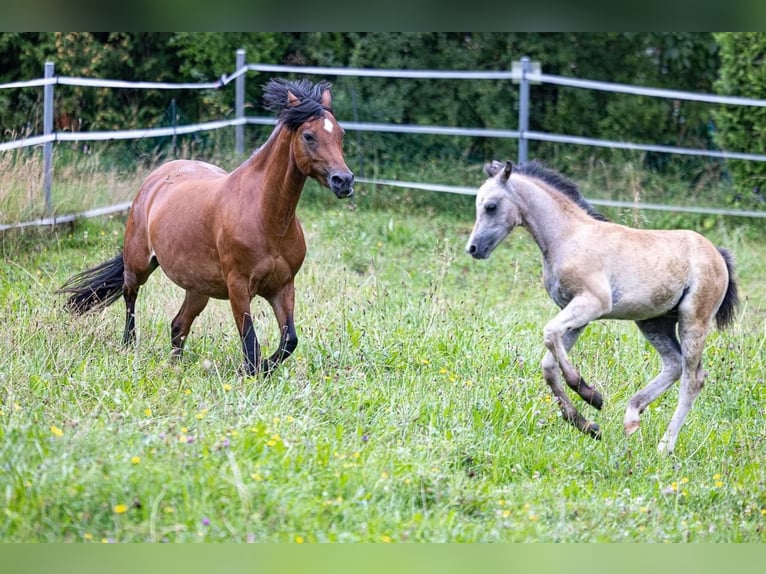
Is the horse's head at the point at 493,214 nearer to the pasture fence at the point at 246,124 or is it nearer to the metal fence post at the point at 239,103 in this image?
the pasture fence at the point at 246,124

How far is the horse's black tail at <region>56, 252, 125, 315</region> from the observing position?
735cm

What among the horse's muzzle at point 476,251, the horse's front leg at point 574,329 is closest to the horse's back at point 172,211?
the horse's muzzle at point 476,251

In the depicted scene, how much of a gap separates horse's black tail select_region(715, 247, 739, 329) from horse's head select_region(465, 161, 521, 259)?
1438 millimetres

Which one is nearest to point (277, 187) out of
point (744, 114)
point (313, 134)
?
point (313, 134)

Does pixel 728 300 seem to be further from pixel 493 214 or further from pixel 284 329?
pixel 284 329

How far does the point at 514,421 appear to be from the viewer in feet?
20.0

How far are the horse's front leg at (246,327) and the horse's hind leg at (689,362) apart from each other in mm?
2608

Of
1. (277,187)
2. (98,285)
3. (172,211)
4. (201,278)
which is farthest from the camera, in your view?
(98,285)

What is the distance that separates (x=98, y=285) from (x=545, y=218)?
11.2 ft

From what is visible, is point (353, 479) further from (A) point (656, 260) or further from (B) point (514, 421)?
(A) point (656, 260)

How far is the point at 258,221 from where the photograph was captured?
6414mm

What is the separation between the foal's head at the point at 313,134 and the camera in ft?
20.3

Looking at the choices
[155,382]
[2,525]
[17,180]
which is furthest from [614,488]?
[17,180]
